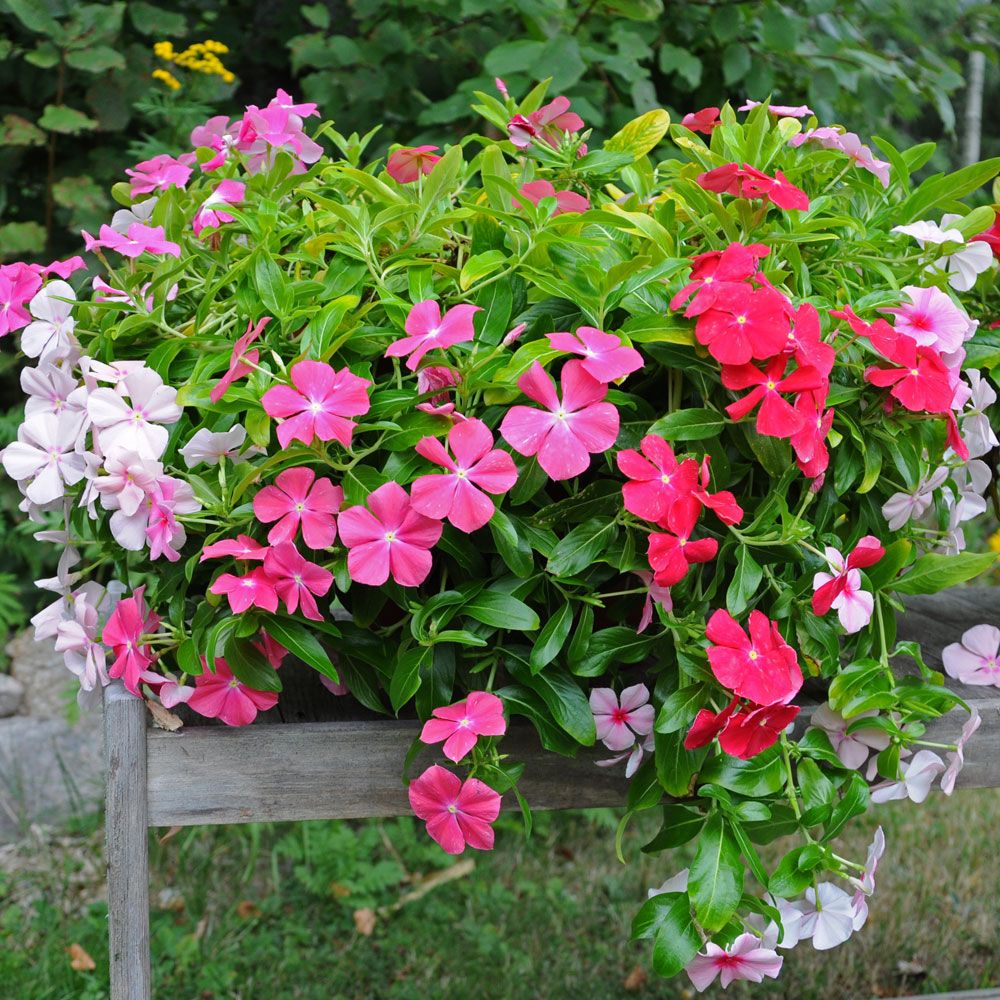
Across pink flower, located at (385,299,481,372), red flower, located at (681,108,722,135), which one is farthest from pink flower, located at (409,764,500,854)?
red flower, located at (681,108,722,135)

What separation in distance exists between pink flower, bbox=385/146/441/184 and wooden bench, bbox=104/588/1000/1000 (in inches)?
21.8

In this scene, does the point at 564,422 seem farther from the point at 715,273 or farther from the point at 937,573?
the point at 937,573

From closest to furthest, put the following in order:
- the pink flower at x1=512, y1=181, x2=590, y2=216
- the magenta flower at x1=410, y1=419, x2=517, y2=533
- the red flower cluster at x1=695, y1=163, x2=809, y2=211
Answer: the magenta flower at x1=410, y1=419, x2=517, y2=533 < the red flower cluster at x1=695, y1=163, x2=809, y2=211 < the pink flower at x1=512, y1=181, x2=590, y2=216

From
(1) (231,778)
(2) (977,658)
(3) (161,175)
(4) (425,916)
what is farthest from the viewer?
(4) (425,916)

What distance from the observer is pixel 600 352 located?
820 millimetres

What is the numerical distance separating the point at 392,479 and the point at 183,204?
47cm

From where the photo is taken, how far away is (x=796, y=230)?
3.11ft

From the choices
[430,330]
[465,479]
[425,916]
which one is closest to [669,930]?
[465,479]

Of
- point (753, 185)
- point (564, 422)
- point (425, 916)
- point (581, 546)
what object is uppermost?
point (753, 185)

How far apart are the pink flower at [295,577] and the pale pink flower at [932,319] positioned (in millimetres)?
502

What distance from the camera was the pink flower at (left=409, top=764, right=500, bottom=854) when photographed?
0.87 meters

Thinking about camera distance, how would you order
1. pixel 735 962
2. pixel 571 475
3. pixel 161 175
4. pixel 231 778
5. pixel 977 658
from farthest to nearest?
pixel 161 175
pixel 977 658
pixel 231 778
pixel 735 962
pixel 571 475

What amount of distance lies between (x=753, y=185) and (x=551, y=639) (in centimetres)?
→ 40

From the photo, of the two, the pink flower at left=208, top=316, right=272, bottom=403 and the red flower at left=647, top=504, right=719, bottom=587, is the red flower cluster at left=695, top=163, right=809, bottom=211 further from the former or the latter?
the pink flower at left=208, top=316, right=272, bottom=403
